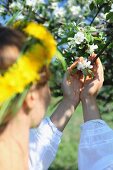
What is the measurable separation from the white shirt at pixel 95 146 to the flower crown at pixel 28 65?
93 centimetres

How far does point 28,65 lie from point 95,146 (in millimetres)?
1040

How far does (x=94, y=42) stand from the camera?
298 cm

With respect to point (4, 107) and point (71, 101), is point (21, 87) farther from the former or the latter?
point (71, 101)

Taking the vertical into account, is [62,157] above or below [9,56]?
below

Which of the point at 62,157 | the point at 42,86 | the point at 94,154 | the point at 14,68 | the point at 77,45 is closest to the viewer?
the point at 14,68

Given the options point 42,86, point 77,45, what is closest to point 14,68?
point 42,86

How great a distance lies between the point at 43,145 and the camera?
8.91ft

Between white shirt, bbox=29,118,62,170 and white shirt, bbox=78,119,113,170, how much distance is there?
131 millimetres

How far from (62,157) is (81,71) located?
690 cm

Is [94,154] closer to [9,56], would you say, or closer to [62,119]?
[62,119]

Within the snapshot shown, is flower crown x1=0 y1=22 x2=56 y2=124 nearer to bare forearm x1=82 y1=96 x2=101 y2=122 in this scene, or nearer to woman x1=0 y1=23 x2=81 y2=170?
woman x1=0 y1=23 x2=81 y2=170

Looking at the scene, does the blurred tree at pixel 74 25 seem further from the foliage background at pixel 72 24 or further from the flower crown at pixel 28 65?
the flower crown at pixel 28 65

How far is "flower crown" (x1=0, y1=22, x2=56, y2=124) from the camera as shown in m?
1.76

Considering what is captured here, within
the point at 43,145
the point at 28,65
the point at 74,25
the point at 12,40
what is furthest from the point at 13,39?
the point at 74,25
